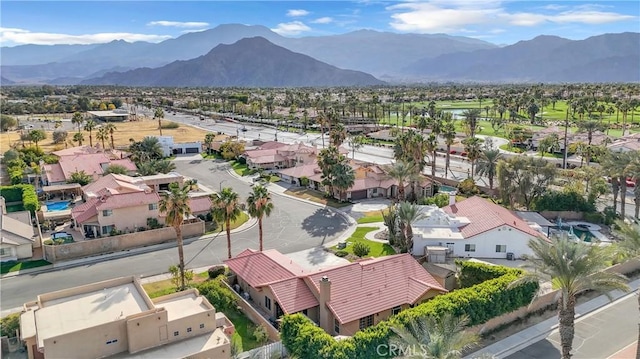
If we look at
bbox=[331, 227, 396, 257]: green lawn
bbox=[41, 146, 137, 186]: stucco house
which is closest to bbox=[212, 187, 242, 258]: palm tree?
bbox=[331, 227, 396, 257]: green lawn

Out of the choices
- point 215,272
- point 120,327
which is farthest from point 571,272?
point 215,272

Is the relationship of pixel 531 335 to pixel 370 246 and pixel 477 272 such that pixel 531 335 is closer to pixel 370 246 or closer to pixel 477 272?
pixel 477 272

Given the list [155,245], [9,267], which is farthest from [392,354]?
[9,267]

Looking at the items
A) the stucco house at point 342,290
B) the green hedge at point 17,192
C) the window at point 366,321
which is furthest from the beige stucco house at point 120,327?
the green hedge at point 17,192

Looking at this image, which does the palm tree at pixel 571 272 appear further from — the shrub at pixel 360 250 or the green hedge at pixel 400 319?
the shrub at pixel 360 250

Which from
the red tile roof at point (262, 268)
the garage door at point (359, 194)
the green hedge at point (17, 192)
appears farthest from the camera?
the garage door at point (359, 194)

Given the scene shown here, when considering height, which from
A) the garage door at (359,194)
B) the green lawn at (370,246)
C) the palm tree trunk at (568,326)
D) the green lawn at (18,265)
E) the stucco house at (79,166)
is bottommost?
the green lawn at (370,246)

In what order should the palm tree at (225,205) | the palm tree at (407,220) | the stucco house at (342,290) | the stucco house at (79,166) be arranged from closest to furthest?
the stucco house at (342,290) → the palm tree at (225,205) → the palm tree at (407,220) → the stucco house at (79,166)

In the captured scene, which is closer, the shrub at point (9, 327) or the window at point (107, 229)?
the shrub at point (9, 327)
